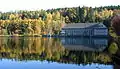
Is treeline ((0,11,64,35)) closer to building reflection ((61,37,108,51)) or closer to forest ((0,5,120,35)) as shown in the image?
forest ((0,5,120,35))

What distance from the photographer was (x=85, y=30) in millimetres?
82000

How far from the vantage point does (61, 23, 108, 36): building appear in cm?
7952

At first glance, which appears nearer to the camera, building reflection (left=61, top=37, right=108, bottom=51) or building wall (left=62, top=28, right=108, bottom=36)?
building reflection (left=61, top=37, right=108, bottom=51)

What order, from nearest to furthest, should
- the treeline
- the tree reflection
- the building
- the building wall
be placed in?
the tree reflection → the building wall → the building → the treeline

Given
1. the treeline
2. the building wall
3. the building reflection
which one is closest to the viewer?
the building reflection

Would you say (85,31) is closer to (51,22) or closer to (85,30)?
(85,30)

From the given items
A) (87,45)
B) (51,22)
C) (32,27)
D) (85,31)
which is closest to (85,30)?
(85,31)

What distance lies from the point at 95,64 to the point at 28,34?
62.8 meters

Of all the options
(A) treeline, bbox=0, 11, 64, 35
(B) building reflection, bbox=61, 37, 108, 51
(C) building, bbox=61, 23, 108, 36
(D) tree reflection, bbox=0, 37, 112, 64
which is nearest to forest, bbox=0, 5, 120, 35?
(A) treeline, bbox=0, 11, 64, 35

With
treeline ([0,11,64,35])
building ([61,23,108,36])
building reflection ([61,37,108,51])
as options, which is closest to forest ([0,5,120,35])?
treeline ([0,11,64,35])

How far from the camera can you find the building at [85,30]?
79.5 metres

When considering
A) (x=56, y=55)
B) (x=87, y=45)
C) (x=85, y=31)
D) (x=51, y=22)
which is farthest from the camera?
(x=51, y=22)

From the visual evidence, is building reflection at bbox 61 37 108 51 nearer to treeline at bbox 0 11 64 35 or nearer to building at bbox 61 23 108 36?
building at bbox 61 23 108 36

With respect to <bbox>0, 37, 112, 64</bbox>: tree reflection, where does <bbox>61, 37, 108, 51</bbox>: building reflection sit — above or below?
below
